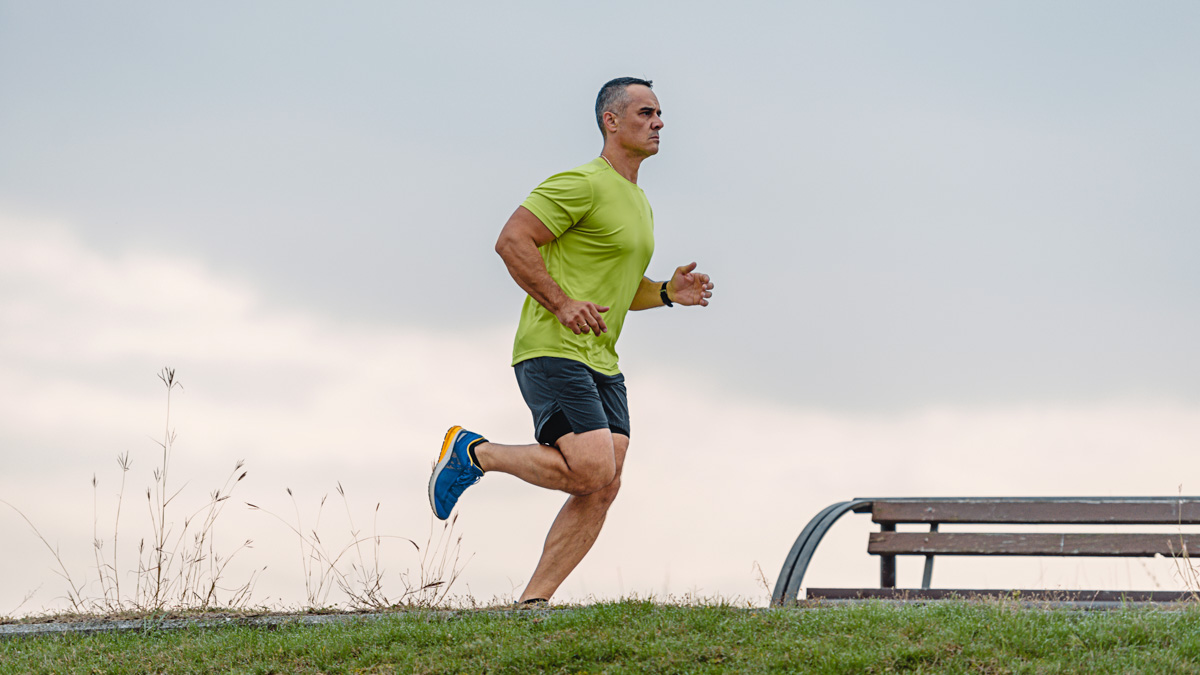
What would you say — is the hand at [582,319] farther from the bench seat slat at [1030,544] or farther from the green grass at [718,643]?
the bench seat slat at [1030,544]

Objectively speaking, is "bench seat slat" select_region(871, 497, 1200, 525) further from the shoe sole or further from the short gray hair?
the short gray hair

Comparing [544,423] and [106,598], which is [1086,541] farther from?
[106,598]

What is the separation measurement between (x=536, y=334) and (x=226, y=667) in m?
2.28

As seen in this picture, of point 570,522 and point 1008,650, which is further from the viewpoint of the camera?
point 570,522

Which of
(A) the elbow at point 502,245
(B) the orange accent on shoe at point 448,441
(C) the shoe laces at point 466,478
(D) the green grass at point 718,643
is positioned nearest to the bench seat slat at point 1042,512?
(D) the green grass at point 718,643

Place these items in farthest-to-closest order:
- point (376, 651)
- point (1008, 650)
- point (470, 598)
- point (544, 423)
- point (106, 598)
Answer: point (106, 598)
point (470, 598)
point (544, 423)
point (376, 651)
point (1008, 650)

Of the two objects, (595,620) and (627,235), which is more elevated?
(627,235)

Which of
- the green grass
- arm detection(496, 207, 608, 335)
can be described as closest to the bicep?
arm detection(496, 207, 608, 335)

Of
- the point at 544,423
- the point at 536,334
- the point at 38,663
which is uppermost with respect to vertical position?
the point at 536,334

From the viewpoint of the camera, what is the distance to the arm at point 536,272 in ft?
19.3

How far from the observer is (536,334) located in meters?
6.28

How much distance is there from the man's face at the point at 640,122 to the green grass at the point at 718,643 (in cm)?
258

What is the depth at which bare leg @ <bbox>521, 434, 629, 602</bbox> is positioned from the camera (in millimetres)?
6418

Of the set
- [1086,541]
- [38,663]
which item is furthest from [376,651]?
[1086,541]
